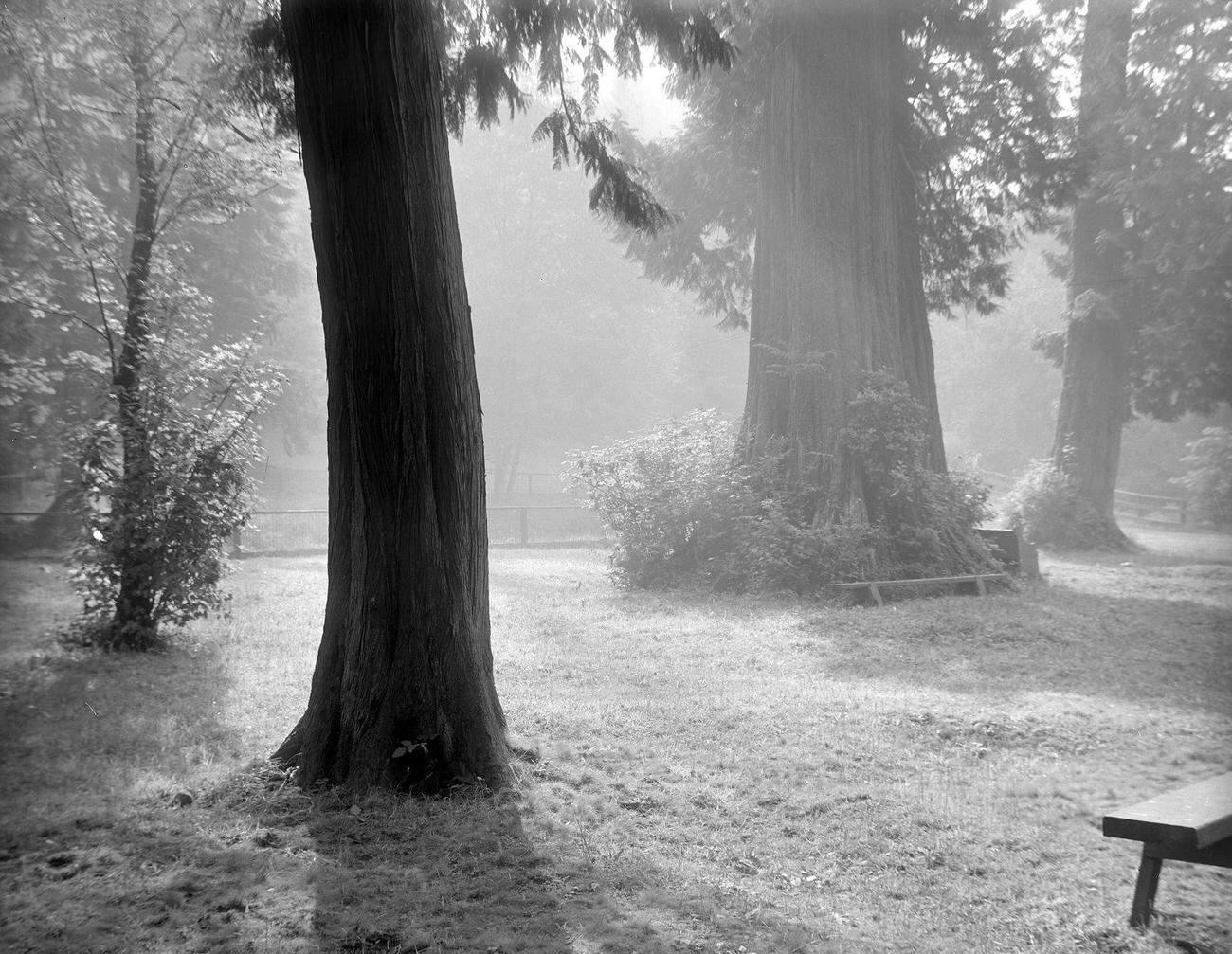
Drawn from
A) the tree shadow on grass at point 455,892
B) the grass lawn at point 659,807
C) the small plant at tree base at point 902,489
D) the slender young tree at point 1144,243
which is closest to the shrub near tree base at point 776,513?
the small plant at tree base at point 902,489

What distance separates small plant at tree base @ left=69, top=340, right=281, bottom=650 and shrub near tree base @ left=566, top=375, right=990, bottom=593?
7507 mm

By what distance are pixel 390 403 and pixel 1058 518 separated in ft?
69.1

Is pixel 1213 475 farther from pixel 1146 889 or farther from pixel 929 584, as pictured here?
pixel 1146 889

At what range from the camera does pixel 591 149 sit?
8.09m

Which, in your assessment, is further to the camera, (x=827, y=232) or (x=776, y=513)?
A: (x=827, y=232)

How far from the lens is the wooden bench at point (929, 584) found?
44.5 ft

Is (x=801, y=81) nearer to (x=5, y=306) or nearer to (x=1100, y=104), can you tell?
(x=1100, y=104)

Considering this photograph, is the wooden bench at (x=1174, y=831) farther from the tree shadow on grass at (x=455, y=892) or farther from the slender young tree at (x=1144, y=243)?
the slender young tree at (x=1144, y=243)

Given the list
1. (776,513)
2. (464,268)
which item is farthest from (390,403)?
(776,513)

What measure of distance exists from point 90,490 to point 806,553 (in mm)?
9409

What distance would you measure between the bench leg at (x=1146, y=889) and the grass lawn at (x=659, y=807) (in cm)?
7

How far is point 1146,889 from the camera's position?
12.6 feet

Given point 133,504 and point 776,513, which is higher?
point 133,504

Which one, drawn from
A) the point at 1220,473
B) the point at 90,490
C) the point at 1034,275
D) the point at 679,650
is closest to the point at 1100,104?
the point at 1220,473
